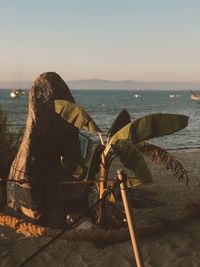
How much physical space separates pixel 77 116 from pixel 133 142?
107 cm

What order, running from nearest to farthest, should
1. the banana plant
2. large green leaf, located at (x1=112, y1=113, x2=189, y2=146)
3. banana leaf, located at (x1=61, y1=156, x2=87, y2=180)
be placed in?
1. the banana plant
2. large green leaf, located at (x1=112, y1=113, x2=189, y2=146)
3. banana leaf, located at (x1=61, y1=156, x2=87, y2=180)

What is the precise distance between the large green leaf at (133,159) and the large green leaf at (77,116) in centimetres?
76

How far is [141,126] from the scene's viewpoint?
21.6 feet

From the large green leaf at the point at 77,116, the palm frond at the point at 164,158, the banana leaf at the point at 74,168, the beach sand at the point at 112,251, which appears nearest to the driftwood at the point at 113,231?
the beach sand at the point at 112,251

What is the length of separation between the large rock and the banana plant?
111 centimetres

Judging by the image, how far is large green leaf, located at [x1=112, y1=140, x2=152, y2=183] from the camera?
6.23 metres

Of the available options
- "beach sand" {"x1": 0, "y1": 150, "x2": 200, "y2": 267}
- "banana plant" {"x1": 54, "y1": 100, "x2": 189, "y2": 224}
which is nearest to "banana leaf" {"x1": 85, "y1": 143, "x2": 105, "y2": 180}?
"banana plant" {"x1": 54, "y1": 100, "x2": 189, "y2": 224}

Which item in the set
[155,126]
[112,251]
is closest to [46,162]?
[155,126]

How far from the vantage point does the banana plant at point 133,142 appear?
636cm

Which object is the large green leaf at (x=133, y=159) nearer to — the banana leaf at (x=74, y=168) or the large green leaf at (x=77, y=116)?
the large green leaf at (x=77, y=116)

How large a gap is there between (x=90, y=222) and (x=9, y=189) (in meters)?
2.16

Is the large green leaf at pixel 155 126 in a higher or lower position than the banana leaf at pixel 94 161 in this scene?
higher

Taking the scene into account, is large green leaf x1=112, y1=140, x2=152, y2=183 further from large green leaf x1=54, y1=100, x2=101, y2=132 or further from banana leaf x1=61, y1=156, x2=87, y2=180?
banana leaf x1=61, y1=156, x2=87, y2=180

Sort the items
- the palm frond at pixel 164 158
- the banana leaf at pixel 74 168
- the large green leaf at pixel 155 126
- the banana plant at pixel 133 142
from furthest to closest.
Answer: the banana leaf at pixel 74 168 → the palm frond at pixel 164 158 → the large green leaf at pixel 155 126 → the banana plant at pixel 133 142
